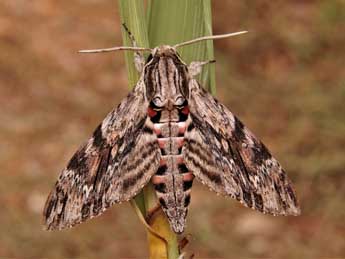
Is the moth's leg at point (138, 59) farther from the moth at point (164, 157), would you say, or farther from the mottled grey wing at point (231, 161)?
the mottled grey wing at point (231, 161)

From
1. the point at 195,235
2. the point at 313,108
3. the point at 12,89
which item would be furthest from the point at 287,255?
the point at 12,89

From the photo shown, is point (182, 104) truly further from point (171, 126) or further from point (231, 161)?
point (231, 161)

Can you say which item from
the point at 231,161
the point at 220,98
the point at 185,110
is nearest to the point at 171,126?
the point at 185,110

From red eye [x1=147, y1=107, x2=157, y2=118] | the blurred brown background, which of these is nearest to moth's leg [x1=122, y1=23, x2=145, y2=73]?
red eye [x1=147, y1=107, x2=157, y2=118]

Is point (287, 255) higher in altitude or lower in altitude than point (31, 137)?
lower

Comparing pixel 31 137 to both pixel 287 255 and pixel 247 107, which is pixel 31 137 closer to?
pixel 247 107

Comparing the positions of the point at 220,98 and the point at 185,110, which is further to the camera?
the point at 220,98
